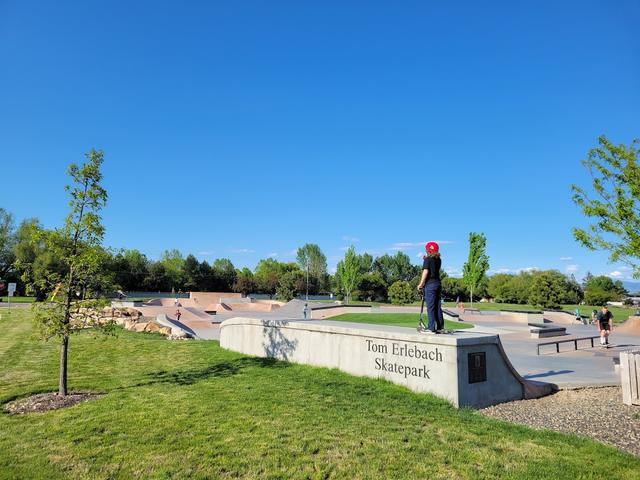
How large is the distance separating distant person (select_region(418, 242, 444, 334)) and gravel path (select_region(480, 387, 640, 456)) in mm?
1588

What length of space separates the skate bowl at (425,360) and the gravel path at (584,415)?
1.07 feet

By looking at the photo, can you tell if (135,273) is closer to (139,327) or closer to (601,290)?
(139,327)

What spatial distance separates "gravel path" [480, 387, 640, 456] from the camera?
19.4 ft

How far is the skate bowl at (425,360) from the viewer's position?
722 centimetres

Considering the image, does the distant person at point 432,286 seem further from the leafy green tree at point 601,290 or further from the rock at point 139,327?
the leafy green tree at point 601,290

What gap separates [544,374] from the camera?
1069cm

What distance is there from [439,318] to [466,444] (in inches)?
115

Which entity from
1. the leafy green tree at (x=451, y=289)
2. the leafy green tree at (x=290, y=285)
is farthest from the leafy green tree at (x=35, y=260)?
the leafy green tree at (x=451, y=289)

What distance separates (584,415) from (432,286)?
3013 millimetres

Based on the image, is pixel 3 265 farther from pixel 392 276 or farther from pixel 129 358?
pixel 392 276

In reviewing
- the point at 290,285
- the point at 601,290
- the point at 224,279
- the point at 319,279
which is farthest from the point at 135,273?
the point at 601,290

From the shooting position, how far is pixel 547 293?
4947cm

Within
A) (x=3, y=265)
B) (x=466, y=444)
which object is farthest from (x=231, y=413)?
(x=3, y=265)

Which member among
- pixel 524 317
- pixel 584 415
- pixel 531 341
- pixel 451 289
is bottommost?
pixel 531 341
